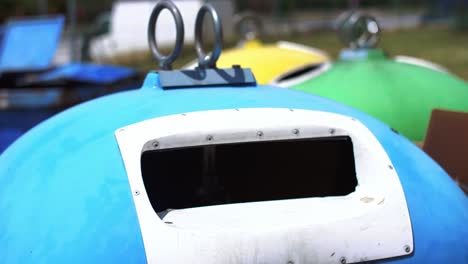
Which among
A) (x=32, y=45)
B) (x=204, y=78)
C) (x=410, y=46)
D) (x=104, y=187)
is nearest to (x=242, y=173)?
(x=204, y=78)

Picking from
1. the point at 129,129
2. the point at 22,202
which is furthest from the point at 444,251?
the point at 22,202

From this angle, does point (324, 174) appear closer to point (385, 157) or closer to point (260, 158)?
point (260, 158)

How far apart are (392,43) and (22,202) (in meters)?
15.2

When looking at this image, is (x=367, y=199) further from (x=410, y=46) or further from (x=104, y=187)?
(x=410, y=46)

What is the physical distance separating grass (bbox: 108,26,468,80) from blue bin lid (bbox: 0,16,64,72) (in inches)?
161

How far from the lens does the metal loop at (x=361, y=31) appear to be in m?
4.02

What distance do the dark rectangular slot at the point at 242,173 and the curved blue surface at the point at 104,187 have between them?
0.26 meters

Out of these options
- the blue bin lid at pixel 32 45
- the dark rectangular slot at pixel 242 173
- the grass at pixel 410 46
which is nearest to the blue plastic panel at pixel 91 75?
the blue bin lid at pixel 32 45

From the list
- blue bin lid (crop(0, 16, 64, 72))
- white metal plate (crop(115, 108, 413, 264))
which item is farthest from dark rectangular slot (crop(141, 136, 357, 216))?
blue bin lid (crop(0, 16, 64, 72))

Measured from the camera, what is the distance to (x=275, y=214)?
1.79 m

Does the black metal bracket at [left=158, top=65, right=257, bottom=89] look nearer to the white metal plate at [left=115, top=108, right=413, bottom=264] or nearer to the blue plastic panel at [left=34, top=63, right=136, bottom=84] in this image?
the white metal plate at [left=115, top=108, right=413, bottom=264]

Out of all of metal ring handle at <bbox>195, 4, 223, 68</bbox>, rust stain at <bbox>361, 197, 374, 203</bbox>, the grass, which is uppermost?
metal ring handle at <bbox>195, 4, 223, 68</bbox>

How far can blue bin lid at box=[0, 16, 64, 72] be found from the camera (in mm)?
7332

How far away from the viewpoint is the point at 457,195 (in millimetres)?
2021
